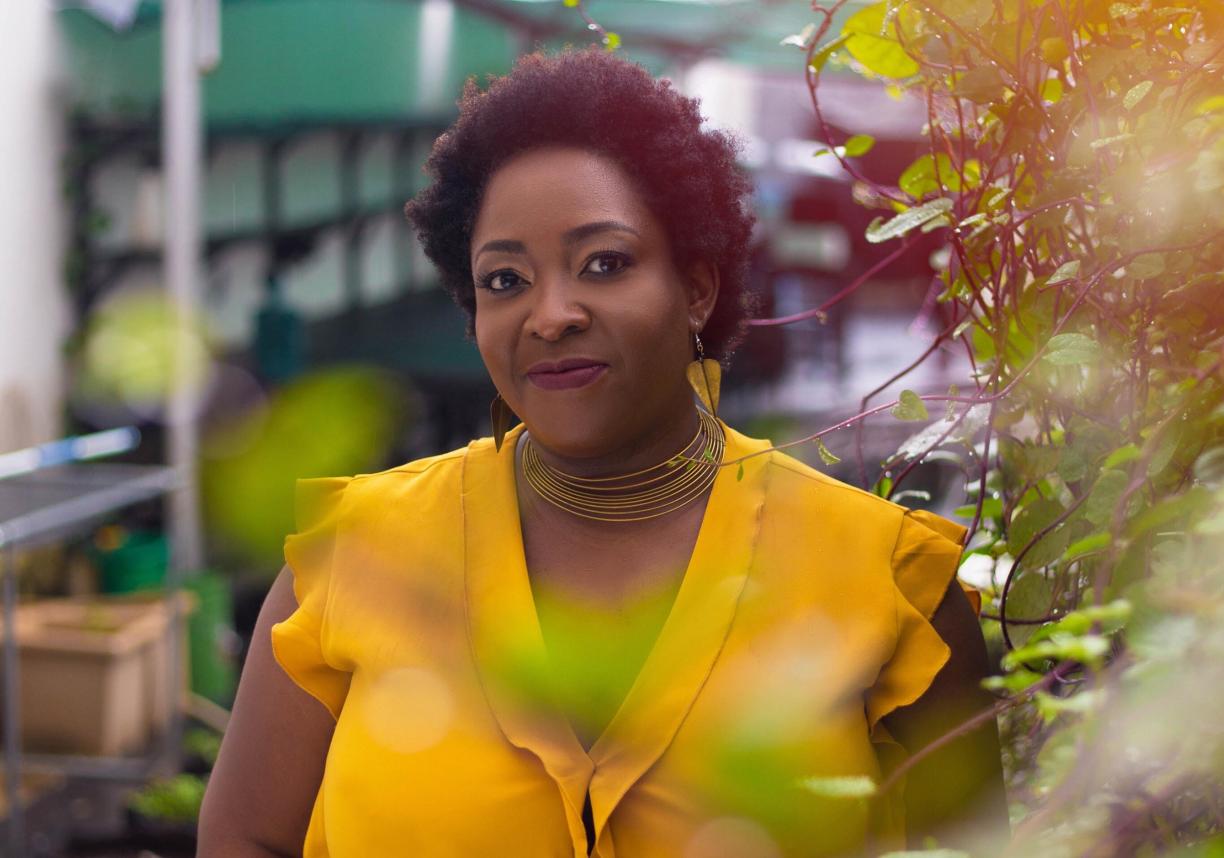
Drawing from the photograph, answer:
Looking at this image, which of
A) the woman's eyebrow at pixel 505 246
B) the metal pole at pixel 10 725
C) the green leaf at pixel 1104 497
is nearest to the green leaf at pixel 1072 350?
the green leaf at pixel 1104 497

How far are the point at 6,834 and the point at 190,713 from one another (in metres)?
1.10

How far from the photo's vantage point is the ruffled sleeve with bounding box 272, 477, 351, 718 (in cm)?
148

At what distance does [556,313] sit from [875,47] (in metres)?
0.42

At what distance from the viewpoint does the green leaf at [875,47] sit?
1.25 meters

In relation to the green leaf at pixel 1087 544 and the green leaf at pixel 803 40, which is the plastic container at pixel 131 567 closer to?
the green leaf at pixel 803 40

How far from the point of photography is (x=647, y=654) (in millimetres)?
1428

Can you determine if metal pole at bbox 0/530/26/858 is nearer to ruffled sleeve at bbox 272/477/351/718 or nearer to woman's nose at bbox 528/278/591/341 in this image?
ruffled sleeve at bbox 272/477/351/718

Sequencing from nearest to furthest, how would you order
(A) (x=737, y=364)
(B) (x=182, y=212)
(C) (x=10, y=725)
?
(C) (x=10, y=725)
(B) (x=182, y=212)
(A) (x=737, y=364)

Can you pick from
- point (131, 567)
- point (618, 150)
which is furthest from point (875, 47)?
point (131, 567)

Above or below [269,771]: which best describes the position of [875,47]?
above

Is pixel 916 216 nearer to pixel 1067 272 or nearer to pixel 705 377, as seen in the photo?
pixel 1067 272

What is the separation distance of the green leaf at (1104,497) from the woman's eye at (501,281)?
0.68m

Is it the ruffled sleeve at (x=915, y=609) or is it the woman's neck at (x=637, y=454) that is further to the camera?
the woman's neck at (x=637, y=454)

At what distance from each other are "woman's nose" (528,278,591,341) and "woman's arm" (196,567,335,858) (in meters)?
0.48
